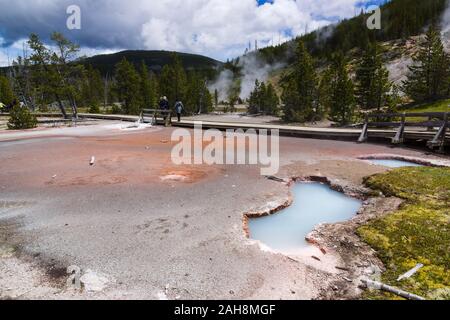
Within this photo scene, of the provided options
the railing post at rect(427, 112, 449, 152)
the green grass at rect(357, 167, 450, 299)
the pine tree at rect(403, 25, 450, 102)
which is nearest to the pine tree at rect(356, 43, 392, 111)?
the pine tree at rect(403, 25, 450, 102)

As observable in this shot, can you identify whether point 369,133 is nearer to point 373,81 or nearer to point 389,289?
point 389,289

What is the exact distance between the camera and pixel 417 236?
16.1 ft

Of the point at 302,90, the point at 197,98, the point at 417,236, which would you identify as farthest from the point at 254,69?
the point at 417,236

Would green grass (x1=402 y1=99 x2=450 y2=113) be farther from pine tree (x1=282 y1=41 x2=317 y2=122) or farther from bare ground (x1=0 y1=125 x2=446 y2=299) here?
bare ground (x1=0 y1=125 x2=446 y2=299)

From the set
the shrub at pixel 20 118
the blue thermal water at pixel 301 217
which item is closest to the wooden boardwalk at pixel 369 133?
the blue thermal water at pixel 301 217

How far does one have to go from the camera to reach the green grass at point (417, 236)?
3.78m

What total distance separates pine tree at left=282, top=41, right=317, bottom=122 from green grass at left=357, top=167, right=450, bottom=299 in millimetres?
28468

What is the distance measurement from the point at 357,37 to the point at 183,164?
115m

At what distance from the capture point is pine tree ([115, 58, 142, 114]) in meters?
45.0

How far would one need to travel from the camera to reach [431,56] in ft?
152

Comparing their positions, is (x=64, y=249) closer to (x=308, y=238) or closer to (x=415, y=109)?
(x=308, y=238)

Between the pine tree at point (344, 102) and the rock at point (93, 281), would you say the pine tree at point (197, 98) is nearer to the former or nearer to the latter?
the pine tree at point (344, 102)

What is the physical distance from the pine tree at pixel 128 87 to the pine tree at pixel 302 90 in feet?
76.0
